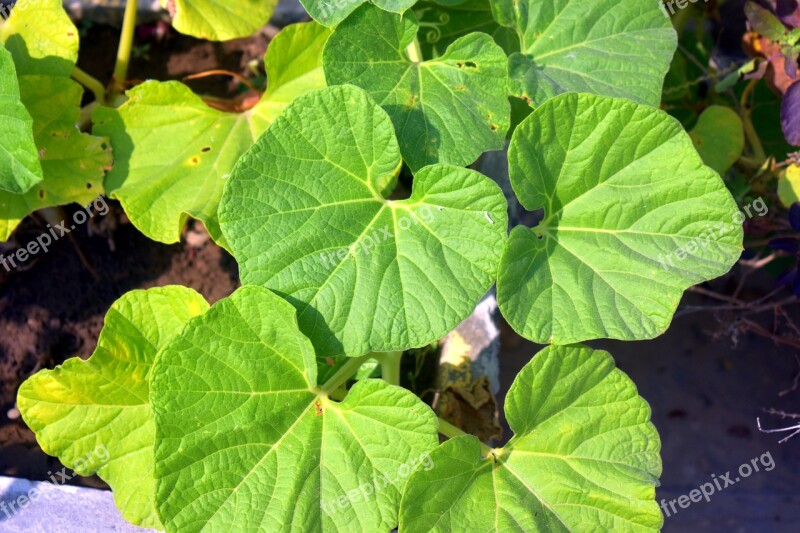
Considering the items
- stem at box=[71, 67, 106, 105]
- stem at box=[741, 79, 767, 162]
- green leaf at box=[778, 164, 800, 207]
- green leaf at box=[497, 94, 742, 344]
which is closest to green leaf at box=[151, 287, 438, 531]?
green leaf at box=[497, 94, 742, 344]

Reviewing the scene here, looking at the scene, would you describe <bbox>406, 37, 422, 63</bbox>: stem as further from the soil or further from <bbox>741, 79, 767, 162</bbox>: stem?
<bbox>741, 79, 767, 162</bbox>: stem

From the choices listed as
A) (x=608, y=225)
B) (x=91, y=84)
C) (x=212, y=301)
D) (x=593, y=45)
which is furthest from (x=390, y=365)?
(x=91, y=84)

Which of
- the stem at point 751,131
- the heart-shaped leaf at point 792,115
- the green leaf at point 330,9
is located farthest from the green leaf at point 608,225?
the stem at point 751,131

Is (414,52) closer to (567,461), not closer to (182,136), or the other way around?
(182,136)

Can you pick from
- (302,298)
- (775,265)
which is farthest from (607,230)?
(775,265)

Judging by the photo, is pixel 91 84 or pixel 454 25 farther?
pixel 91 84
